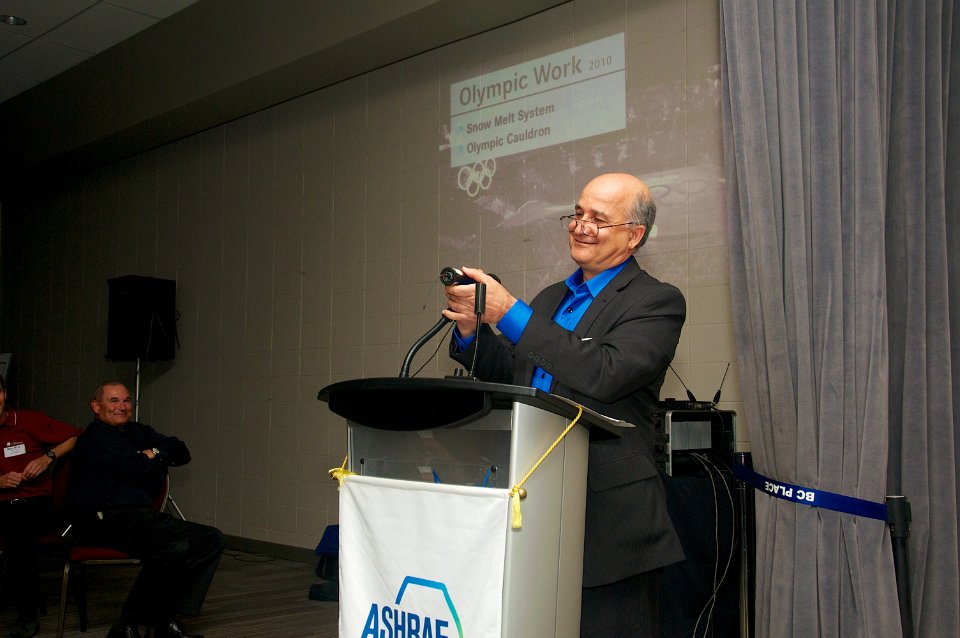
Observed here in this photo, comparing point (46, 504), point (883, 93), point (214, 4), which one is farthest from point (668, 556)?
point (214, 4)

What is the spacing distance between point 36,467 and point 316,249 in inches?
85.9

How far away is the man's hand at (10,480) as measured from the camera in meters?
4.29

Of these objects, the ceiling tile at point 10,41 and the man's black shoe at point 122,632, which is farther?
the ceiling tile at point 10,41

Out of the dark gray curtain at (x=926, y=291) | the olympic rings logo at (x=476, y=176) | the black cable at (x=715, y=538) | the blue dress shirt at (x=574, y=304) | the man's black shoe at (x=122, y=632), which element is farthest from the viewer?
the olympic rings logo at (x=476, y=176)

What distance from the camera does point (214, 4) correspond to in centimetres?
594

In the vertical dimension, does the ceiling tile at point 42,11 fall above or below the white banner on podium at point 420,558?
above

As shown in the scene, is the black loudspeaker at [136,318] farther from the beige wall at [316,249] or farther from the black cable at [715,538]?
the black cable at [715,538]

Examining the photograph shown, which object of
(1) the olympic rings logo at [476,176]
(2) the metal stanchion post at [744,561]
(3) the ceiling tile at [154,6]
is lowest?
(2) the metal stanchion post at [744,561]

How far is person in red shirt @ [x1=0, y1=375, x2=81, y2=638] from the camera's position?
3.97 meters

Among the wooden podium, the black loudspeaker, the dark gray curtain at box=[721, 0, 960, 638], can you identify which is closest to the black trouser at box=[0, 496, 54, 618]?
the black loudspeaker

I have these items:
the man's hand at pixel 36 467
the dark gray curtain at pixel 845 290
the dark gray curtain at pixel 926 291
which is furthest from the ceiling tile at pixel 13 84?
the dark gray curtain at pixel 926 291

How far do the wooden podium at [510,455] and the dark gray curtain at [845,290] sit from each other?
0.69 meters

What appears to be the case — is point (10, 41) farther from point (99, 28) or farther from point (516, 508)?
point (516, 508)

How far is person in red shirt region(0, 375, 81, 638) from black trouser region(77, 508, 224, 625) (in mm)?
366
